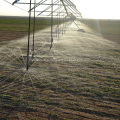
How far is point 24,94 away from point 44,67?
2173mm

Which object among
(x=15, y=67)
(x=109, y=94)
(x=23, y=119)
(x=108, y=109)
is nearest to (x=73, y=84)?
(x=109, y=94)

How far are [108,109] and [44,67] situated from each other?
306 centimetres

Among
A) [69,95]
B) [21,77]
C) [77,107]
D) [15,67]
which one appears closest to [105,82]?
[69,95]

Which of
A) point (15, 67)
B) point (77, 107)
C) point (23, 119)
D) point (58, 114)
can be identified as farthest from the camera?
point (15, 67)

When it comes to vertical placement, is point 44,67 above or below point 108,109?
above

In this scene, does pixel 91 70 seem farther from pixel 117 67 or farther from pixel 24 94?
pixel 24 94

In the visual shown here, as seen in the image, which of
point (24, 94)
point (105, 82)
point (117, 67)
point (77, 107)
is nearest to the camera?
point (77, 107)

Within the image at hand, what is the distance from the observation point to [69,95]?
3740 mm

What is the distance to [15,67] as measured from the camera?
564 centimetres

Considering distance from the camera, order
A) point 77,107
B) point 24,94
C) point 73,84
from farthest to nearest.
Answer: point 73,84 → point 24,94 → point 77,107

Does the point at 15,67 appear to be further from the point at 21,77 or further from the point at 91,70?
the point at 91,70

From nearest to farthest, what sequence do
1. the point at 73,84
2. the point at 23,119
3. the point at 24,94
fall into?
the point at 23,119 → the point at 24,94 → the point at 73,84

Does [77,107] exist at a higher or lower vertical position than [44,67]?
lower

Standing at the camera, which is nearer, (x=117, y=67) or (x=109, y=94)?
(x=109, y=94)
